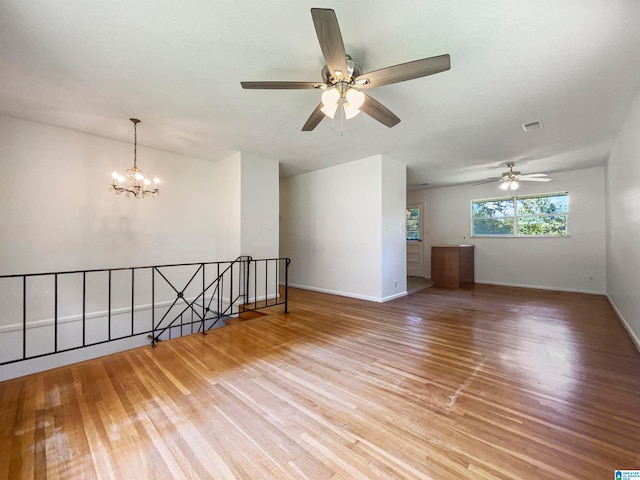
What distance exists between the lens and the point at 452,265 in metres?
6.52

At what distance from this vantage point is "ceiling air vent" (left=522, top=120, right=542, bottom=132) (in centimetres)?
348

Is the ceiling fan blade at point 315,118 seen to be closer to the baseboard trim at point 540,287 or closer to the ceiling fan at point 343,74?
the ceiling fan at point 343,74

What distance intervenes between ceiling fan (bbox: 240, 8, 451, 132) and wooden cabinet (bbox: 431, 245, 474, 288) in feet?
16.9

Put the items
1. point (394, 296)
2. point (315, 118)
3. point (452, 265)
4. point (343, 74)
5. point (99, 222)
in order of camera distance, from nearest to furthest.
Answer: point (343, 74)
point (315, 118)
point (99, 222)
point (394, 296)
point (452, 265)

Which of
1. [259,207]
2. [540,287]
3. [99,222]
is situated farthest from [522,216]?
[99,222]

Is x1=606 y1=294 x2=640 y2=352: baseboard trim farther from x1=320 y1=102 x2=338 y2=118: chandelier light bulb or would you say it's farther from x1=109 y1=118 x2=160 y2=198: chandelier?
x1=109 y1=118 x2=160 y2=198: chandelier

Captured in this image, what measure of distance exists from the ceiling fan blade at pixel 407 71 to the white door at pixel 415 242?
6.60 meters

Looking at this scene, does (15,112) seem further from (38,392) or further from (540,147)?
(540,147)

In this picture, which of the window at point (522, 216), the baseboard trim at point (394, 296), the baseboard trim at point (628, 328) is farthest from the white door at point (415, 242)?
the baseboard trim at point (628, 328)

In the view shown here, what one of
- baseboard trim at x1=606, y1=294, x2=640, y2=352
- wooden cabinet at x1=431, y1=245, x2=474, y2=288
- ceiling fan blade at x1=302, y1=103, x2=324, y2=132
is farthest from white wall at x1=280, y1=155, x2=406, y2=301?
baseboard trim at x1=606, y1=294, x2=640, y2=352

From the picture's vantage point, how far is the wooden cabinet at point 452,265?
6.46 meters

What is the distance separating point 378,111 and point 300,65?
0.82 m

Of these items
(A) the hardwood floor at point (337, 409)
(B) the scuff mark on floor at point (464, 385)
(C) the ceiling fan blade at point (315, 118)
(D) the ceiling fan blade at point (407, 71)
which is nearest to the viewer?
(A) the hardwood floor at point (337, 409)

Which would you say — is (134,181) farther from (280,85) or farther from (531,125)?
(531,125)
